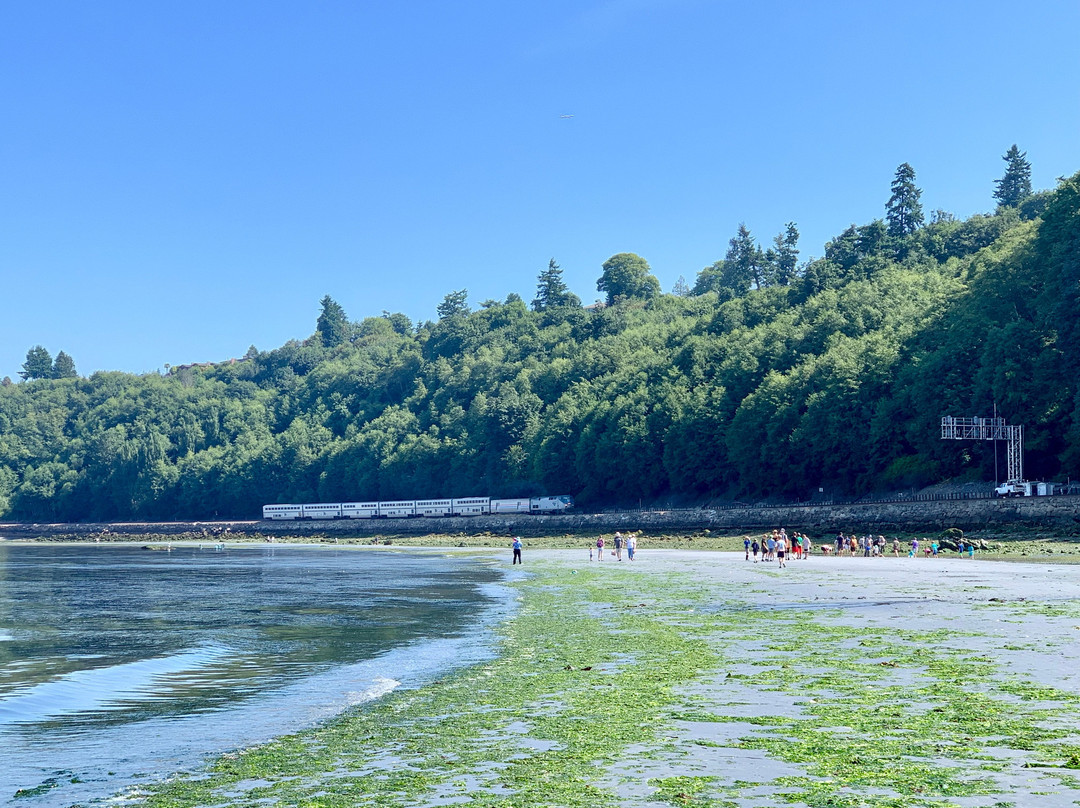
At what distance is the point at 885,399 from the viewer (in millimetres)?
90938

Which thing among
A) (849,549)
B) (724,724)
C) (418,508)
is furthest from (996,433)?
(418,508)

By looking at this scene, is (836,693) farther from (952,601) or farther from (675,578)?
(675,578)

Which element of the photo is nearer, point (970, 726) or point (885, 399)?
point (970, 726)

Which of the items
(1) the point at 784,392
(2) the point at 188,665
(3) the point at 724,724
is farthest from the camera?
(1) the point at 784,392

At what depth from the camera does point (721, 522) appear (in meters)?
92.3

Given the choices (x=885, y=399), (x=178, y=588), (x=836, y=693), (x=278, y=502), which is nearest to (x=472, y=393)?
(x=278, y=502)

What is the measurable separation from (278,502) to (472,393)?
42.0 metres

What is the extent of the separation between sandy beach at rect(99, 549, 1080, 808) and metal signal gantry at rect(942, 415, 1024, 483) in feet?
170

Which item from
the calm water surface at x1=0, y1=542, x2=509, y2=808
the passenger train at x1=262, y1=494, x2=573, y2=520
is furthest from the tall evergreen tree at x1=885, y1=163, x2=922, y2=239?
the calm water surface at x1=0, y1=542, x2=509, y2=808

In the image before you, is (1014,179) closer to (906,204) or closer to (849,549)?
(906,204)

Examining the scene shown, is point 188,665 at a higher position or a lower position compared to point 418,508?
higher

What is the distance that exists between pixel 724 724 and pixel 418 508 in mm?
139711


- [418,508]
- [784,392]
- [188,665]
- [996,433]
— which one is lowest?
[418,508]

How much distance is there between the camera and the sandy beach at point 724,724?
1047 cm
